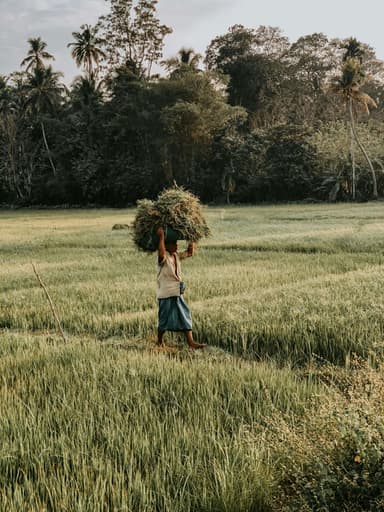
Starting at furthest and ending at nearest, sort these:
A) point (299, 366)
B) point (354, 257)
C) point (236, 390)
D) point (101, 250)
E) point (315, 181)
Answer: point (315, 181) < point (101, 250) < point (354, 257) < point (299, 366) < point (236, 390)

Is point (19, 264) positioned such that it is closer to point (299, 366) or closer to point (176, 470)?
point (299, 366)

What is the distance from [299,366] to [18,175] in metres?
46.8

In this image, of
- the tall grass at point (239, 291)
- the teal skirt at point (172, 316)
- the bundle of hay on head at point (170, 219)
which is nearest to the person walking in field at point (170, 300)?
the teal skirt at point (172, 316)

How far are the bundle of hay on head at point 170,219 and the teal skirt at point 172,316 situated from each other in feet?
1.89

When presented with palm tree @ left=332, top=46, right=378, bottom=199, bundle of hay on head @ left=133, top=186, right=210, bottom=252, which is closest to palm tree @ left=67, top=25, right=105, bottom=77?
palm tree @ left=332, top=46, right=378, bottom=199

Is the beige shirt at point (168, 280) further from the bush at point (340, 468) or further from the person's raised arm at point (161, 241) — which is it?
the bush at point (340, 468)

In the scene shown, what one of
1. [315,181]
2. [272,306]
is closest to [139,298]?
[272,306]

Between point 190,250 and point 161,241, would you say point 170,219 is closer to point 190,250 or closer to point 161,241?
point 161,241

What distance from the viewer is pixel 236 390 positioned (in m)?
3.61

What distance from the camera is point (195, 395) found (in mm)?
3523

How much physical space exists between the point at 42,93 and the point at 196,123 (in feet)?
56.3

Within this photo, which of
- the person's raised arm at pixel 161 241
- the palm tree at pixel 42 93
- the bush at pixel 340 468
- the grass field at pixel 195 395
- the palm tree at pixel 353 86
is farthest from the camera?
the palm tree at pixel 42 93

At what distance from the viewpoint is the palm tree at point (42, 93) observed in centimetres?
4684

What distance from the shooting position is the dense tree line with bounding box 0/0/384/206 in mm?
37875
